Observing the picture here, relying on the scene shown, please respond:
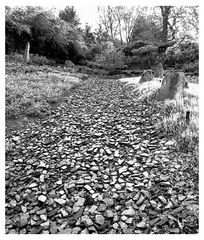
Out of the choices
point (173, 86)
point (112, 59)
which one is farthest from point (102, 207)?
point (112, 59)

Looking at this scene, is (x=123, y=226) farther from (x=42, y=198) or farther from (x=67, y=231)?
(x=42, y=198)

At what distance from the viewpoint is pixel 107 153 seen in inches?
211

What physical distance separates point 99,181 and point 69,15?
139 ft

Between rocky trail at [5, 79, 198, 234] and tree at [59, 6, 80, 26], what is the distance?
38.6 metres

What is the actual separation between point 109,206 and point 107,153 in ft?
6.06

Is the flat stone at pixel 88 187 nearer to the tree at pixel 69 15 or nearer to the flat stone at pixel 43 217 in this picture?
the flat stone at pixel 43 217

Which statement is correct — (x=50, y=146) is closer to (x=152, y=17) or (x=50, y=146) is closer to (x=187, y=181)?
(x=187, y=181)

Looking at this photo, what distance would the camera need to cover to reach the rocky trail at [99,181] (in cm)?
331

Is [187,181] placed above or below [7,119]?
below

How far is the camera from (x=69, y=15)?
1569 inches

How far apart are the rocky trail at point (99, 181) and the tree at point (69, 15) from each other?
38.6m

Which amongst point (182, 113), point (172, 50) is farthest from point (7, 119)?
point (172, 50)

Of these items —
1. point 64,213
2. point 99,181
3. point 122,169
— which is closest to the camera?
point 64,213

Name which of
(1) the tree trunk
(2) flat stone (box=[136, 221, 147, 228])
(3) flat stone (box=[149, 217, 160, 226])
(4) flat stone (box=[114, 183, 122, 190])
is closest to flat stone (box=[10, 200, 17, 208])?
(4) flat stone (box=[114, 183, 122, 190])
